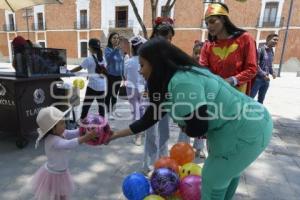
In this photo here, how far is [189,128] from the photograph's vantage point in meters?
1.48

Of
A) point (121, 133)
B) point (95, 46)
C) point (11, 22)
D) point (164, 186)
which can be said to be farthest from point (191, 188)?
point (11, 22)

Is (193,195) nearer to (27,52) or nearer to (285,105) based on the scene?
(27,52)

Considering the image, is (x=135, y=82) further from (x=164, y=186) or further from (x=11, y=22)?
(x=11, y=22)

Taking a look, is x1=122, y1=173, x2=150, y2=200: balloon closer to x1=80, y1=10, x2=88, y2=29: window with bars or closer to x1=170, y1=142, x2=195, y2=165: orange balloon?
x1=170, y1=142, x2=195, y2=165: orange balloon

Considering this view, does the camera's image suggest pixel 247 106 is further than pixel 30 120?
No

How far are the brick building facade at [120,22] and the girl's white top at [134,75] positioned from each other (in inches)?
877

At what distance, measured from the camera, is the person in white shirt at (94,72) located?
16.0 feet

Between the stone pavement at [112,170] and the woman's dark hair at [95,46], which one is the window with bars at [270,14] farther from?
the woman's dark hair at [95,46]

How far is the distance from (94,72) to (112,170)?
2155 mm

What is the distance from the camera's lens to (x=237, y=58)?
2691mm

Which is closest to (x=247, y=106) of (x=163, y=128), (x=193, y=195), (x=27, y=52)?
(x=193, y=195)

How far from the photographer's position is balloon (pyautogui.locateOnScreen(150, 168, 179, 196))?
2.39m

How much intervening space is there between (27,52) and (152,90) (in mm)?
2768

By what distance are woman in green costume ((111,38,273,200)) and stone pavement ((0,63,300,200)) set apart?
1441 mm
